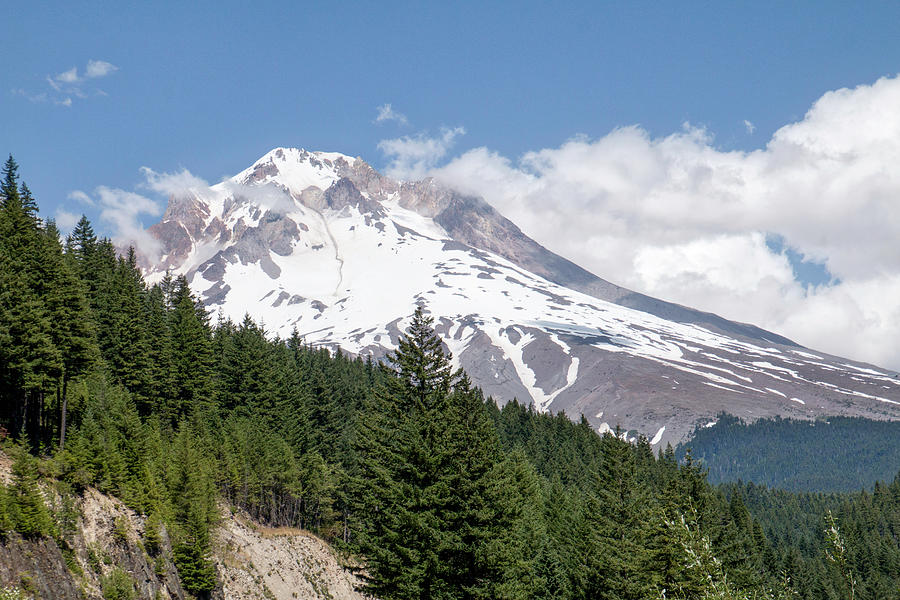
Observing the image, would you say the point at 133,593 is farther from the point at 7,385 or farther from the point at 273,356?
the point at 273,356

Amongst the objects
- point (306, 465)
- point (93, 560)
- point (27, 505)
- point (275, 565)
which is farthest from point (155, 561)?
point (306, 465)

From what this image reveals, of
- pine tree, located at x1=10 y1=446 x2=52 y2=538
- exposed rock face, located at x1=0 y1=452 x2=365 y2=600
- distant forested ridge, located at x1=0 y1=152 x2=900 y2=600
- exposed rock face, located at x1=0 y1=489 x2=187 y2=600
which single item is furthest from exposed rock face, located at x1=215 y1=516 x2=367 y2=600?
pine tree, located at x1=10 y1=446 x2=52 y2=538

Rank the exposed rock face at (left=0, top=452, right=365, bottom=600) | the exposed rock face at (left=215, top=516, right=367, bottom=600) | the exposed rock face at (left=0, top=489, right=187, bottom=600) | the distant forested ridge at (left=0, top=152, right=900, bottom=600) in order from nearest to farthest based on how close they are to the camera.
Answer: the exposed rock face at (left=0, top=489, right=187, bottom=600) → the exposed rock face at (left=0, top=452, right=365, bottom=600) → the distant forested ridge at (left=0, top=152, right=900, bottom=600) → the exposed rock face at (left=215, top=516, right=367, bottom=600)

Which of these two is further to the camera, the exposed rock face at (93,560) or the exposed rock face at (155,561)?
the exposed rock face at (155,561)

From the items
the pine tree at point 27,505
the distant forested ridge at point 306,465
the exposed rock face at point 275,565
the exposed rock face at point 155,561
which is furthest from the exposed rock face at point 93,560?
the exposed rock face at point 275,565

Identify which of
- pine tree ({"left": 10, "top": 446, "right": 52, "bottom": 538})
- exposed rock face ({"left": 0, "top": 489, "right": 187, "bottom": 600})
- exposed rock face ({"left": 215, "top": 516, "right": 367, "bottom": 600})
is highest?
pine tree ({"left": 10, "top": 446, "right": 52, "bottom": 538})

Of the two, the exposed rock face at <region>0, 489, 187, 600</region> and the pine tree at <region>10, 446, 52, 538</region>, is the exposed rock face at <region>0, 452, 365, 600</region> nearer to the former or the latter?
the exposed rock face at <region>0, 489, 187, 600</region>

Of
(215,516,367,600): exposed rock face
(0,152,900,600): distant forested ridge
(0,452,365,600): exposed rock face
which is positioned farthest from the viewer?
(215,516,367,600): exposed rock face

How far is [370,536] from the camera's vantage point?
30.7 m

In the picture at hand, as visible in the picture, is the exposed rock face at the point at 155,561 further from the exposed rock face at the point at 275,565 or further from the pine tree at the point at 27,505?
the pine tree at the point at 27,505

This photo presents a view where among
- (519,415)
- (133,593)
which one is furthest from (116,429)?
(519,415)

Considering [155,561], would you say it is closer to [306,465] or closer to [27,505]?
[27,505]

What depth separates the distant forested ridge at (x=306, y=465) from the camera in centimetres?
2716

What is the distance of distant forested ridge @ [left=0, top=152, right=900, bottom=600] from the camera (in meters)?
27.2
